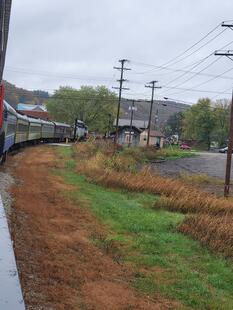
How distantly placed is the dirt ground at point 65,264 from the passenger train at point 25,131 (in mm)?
8162

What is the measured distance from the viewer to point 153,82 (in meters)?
82.1

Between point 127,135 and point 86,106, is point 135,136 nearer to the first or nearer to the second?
point 127,135

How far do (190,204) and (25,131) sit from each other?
26.3m

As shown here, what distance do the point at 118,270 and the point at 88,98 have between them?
11245 cm

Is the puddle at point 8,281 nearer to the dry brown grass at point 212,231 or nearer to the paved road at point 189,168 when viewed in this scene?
the dry brown grass at point 212,231

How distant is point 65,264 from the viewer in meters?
9.87

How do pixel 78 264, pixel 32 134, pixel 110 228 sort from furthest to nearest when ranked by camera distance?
pixel 32 134 → pixel 110 228 → pixel 78 264

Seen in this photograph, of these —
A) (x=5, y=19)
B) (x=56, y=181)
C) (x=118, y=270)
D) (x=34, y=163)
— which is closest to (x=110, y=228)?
(x=118, y=270)

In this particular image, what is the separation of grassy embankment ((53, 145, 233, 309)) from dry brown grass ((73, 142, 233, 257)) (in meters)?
0.27

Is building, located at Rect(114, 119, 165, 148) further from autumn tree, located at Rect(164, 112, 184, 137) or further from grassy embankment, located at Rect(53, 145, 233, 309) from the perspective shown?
grassy embankment, located at Rect(53, 145, 233, 309)

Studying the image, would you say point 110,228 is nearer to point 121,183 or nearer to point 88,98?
point 121,183

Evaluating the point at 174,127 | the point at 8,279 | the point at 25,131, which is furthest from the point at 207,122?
the point at 8,279

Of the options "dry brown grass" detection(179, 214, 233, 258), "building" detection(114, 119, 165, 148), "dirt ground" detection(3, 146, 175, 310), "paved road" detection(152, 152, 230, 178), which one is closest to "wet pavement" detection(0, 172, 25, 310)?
"dirt ground" detection(3, 146, 175, 310)

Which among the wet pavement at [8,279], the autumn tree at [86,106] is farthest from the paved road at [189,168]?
the autumn tree at [86,106]
